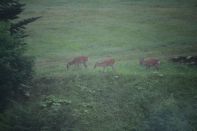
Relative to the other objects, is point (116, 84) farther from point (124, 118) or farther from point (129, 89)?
point (124, 118)

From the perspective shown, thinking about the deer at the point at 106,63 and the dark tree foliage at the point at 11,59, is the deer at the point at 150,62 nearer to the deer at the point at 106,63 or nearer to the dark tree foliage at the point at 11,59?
the deer at the point at 106,63

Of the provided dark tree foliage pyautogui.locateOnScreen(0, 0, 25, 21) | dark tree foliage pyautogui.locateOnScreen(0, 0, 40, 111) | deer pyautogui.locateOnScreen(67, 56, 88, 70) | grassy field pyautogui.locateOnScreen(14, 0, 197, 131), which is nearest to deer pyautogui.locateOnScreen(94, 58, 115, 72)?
grassy field pyautogui.locateOnScreen(14, 0, 197, 131)

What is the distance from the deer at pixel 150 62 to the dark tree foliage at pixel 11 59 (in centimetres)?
325

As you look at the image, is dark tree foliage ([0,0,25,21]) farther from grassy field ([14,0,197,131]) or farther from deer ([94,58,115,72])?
deer ([94,58,115,72])

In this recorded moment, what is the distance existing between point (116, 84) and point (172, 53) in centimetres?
208

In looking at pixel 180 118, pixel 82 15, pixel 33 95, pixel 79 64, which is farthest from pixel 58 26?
pixel 180 118

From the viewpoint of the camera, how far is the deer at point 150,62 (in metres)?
9.74

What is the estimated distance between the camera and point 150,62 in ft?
31.9

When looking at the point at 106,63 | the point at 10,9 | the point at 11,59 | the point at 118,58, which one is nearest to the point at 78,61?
the point at 106,63

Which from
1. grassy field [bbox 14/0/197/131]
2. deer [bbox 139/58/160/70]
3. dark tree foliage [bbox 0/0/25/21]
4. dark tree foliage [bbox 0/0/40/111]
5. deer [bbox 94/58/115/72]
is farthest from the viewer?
deer [bbox 139/58/160/70]

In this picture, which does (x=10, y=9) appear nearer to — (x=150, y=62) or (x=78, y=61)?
(x=78, y=61)

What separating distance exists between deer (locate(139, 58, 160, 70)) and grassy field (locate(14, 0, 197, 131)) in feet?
0.50

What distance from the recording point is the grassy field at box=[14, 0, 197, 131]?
8.88 metres

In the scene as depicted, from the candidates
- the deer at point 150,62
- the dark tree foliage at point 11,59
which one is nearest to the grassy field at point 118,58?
the deer at point 150,62
